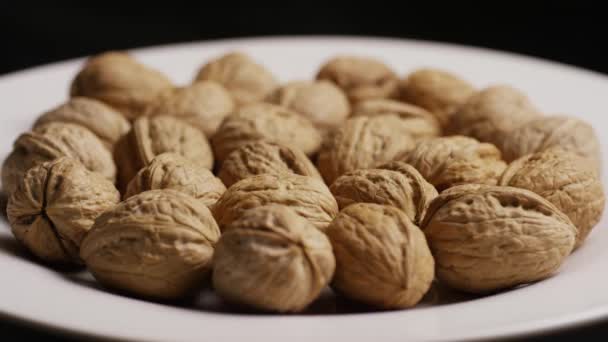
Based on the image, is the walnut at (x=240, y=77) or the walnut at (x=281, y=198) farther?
the walnut at (x=240, y=77)

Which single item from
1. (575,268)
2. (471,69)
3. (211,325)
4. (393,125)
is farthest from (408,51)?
(211,325)

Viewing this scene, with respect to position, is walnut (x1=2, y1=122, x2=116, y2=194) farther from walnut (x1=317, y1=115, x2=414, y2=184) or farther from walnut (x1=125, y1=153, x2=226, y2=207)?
walnut (x1=317, y1=115, x2=414, y2=184)

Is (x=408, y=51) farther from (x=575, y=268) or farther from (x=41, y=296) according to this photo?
(x=41, y=296)

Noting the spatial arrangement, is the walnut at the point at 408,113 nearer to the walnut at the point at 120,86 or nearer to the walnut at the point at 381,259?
the walnut at the point at 120,86

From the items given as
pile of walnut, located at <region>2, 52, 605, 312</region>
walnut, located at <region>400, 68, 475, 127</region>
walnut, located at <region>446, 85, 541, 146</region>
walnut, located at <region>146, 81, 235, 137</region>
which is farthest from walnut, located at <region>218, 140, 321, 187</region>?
walnut, located at <region>400, 68, 475, 127</region>

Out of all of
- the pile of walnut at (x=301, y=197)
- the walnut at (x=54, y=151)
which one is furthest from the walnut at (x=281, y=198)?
the walnut at (x=54, y=151)
